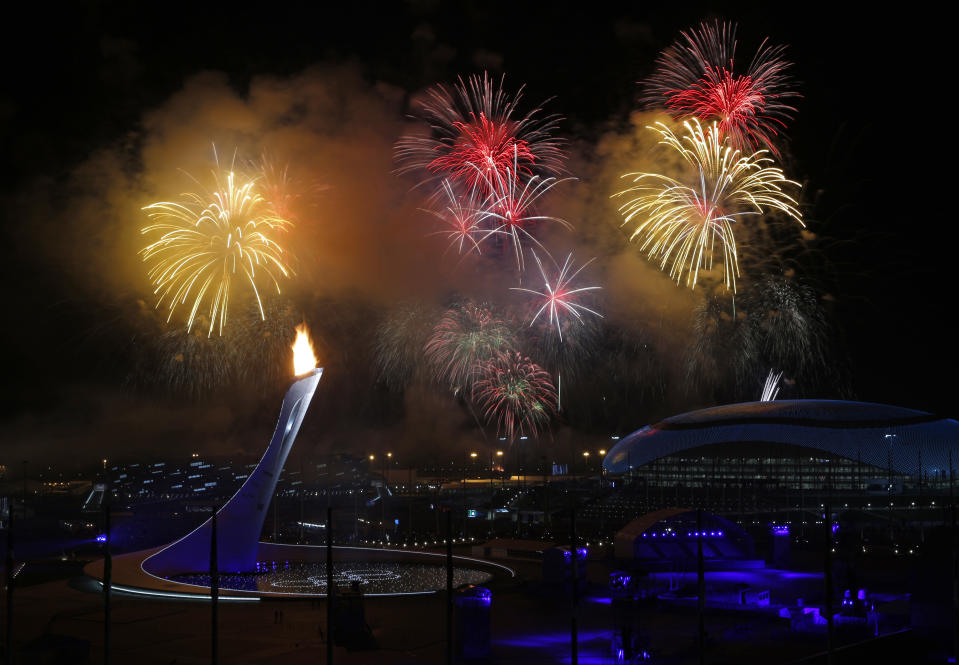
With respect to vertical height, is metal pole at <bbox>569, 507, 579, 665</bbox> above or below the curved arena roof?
below

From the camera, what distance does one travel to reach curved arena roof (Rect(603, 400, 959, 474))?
2434 inches

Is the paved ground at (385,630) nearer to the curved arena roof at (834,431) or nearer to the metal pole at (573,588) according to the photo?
the metal pole at (573,588)

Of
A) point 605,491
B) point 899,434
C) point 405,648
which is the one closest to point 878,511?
point 899,434

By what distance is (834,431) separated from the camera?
209ft

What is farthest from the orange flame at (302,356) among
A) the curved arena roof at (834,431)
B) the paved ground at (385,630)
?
the curved arena roof at (834,431)

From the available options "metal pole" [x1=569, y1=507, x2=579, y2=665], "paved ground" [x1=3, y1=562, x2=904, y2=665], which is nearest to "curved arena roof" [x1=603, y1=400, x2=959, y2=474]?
"paved ground" [x1=3, y1=562, x2=904, y2=665]

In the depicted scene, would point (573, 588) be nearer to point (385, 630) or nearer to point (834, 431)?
point (385, 630)

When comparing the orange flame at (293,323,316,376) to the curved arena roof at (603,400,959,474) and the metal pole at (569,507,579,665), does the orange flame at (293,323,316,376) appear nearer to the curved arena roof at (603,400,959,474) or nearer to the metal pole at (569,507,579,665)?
the metal pole at (569,507,579,665)

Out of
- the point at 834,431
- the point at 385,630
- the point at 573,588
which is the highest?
the point at 834,431

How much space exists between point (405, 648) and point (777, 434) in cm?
5064

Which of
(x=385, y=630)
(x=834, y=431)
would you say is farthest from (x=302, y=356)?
(x=834, y=431)

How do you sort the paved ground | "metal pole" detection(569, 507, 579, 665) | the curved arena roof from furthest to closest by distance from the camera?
the curved arena roof < the paved ground < "metal pole" detection(569, 507, 579, 665)

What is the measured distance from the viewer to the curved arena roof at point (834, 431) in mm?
61812

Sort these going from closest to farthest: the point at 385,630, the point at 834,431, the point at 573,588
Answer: the point at 573,588
the point at 385,630
the point at 834,431
